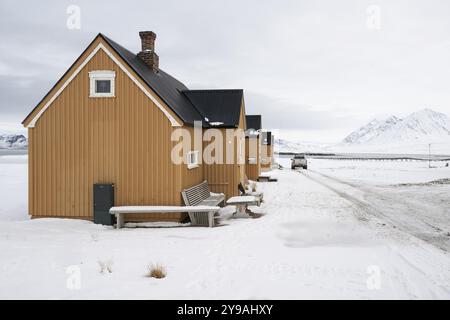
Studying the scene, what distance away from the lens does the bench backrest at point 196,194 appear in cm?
1299

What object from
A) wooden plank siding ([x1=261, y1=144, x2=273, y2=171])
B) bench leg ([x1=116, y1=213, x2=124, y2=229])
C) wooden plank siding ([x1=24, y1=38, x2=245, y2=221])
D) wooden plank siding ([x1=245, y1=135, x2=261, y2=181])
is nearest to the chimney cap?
wooden plank siding ([x1=24, y1=38, x2=245, y2=221])

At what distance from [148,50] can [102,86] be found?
363 centimetres

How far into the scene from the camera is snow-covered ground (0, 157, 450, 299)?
21.4 ft

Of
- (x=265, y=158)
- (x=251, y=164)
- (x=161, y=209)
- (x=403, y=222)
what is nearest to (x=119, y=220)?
(x=161, y=209)

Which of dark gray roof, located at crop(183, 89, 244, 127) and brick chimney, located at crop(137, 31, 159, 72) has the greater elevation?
brick chimney, located at crop(137, 31, 159, 72)

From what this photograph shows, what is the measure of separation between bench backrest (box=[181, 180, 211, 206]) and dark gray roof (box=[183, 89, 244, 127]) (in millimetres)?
3062

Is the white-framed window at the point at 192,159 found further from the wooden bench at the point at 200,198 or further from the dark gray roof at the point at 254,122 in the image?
the dark gray roof at the point at 254,122

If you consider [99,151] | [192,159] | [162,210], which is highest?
[99,151]

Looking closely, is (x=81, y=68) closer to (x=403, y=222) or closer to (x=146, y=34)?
(x=146, y=34)

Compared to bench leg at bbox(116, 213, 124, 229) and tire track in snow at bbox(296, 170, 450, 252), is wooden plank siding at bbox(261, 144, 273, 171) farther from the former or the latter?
bench leg at bbox(116, 213, 124, 229)

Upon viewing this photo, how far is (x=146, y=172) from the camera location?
1311 centimetres

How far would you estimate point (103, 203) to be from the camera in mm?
12781

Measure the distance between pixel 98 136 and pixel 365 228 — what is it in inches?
390
